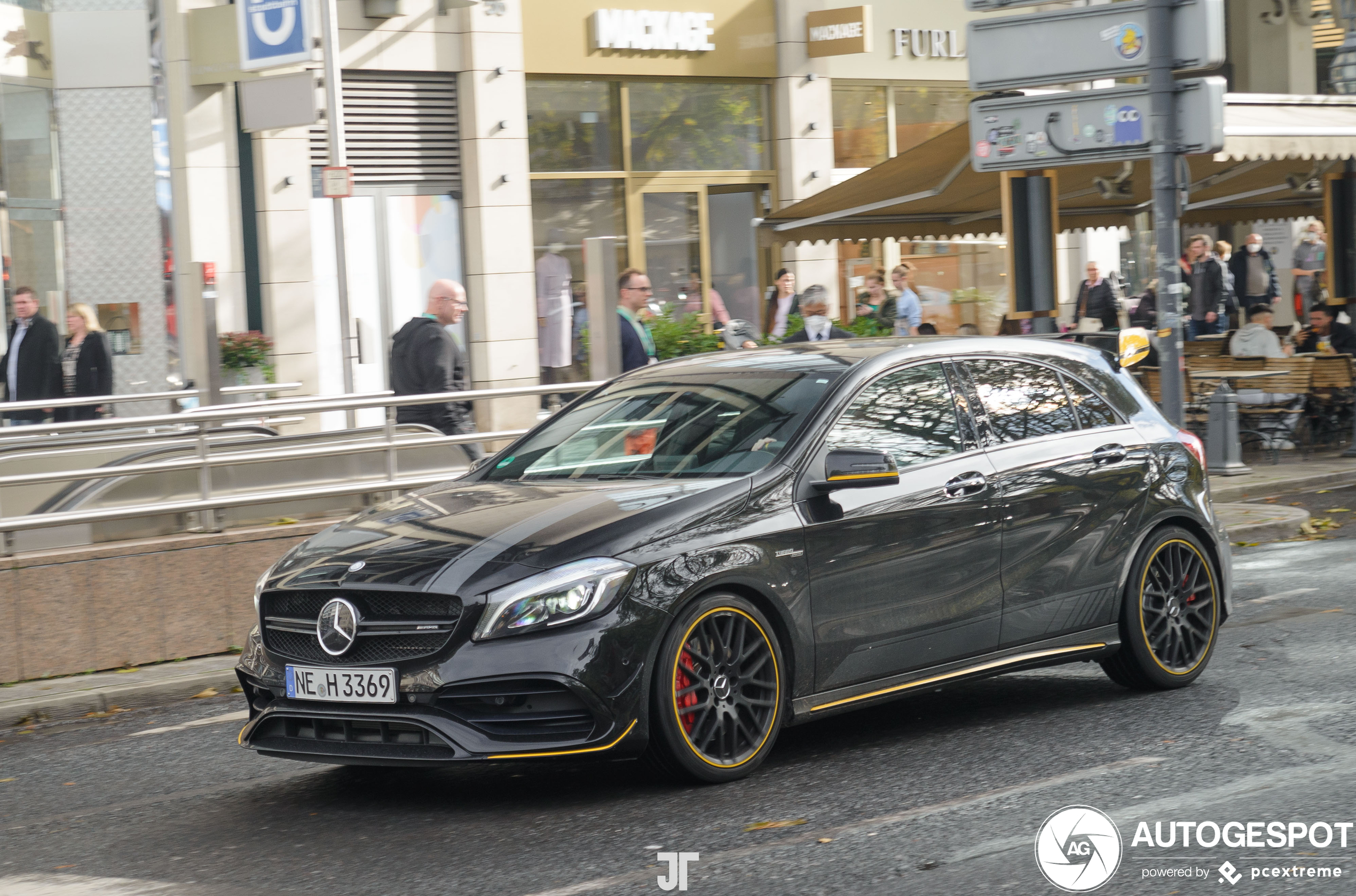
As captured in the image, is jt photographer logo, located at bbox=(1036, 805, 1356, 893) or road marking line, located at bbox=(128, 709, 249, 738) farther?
road marking line, located at bbox=(128, 709, 249, 738)

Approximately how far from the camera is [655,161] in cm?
2212

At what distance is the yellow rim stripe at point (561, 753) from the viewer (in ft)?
18.3

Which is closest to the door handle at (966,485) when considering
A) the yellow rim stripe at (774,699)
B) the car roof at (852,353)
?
the car roof at (852,353)

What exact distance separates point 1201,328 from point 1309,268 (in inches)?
219

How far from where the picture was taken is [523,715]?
18.4 feet

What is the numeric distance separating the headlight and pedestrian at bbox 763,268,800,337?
1400cm

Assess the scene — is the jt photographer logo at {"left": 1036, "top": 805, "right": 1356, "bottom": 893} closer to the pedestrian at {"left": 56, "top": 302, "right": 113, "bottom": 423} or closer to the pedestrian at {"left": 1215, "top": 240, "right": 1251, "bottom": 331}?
the pedestrian at {"left": 56, "top": 302, "right": 113, "bottom": 423}

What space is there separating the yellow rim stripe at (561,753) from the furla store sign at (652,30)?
16.5 meters

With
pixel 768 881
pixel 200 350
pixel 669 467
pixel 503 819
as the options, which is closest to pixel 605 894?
pixel 768 881

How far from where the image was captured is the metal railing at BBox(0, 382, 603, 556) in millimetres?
8773

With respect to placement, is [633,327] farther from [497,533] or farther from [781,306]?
[781,306]

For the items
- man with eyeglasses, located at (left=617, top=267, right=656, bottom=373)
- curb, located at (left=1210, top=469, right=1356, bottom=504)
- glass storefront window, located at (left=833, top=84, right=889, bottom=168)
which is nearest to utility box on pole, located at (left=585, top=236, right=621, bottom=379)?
man with eyeglasses, located at (left=617, top=267, right=656, bottom=373)

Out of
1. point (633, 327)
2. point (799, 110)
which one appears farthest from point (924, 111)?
point (633, 327)

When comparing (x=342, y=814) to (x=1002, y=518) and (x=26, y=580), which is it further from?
(x=26, y=580)
